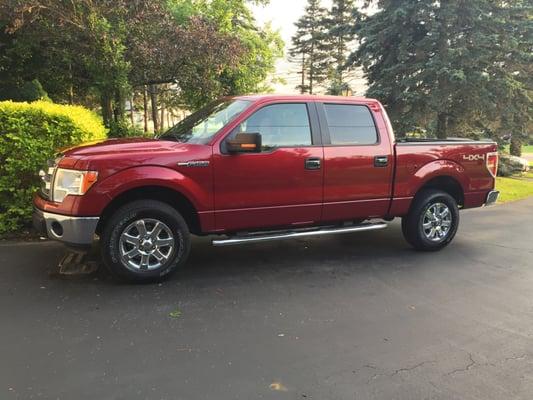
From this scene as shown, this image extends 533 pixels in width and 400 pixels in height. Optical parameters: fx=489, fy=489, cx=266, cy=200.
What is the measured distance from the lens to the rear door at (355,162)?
5.71 meters

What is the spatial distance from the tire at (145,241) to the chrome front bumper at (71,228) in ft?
0.47

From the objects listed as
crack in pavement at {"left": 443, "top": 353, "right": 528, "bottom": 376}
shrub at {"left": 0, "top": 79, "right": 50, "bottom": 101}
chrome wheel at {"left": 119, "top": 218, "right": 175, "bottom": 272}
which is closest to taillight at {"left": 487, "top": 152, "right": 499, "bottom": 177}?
crack in pavement at {"left": 443, "top": 353, "right": 528, "bottom": 376}

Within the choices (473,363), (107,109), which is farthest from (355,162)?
(107,109)

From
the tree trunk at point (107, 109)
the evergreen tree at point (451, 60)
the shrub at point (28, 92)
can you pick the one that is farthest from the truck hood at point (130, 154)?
the evergreen tree at point (451, 60)

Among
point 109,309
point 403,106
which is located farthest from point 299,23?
point 109,309

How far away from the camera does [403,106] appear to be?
15.5 m

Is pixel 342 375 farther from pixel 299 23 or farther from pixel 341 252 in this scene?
pixel 299 23

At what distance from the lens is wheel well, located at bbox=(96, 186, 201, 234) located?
486 centimetres

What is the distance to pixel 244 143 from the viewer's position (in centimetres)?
496

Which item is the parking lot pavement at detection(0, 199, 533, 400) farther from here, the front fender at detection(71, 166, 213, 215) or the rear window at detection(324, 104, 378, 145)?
the rear window at detection(324, 104, 378, 145)

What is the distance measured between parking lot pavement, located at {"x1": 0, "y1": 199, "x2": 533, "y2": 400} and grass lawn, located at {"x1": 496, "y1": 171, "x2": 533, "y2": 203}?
6.57 metres

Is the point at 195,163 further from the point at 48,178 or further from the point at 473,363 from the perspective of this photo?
the point at 473,363

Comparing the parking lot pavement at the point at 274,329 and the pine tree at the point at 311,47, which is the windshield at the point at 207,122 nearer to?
the parking lot pavement at the point at 274,329

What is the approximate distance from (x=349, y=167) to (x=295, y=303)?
1.93 meters
